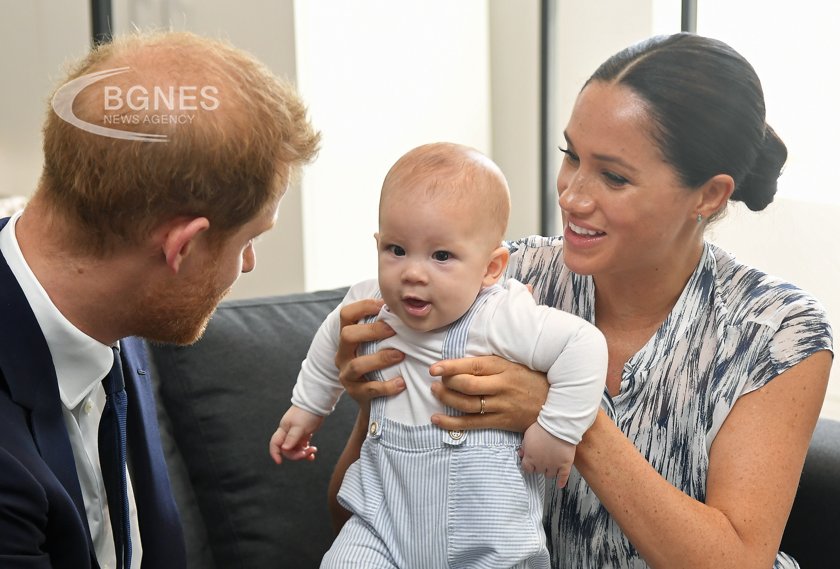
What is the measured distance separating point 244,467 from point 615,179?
35.6 inches

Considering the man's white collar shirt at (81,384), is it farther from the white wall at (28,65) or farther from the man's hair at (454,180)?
the white wall at (28,65)

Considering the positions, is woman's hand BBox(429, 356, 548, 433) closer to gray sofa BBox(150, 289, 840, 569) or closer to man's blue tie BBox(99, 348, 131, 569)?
man's blue tie BBox(99, 348, 131, 569)

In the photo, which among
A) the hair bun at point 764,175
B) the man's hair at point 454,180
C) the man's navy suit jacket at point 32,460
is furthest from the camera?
the hair bun at point 764,175

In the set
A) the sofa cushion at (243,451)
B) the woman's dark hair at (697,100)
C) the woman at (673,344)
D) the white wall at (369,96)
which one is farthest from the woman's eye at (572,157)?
the white wall at (369,96)

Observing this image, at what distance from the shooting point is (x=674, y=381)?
1600mm

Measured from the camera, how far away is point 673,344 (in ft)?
5.33

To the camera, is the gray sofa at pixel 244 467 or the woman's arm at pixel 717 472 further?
the gray sofa at pixel 244 467

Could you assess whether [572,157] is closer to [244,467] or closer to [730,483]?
[730,483]

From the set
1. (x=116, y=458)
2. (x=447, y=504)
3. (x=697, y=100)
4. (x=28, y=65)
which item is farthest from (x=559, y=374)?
(x=28, y=65)

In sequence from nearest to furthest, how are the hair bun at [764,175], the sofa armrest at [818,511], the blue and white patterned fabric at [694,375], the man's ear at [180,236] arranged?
the man's ear at [180,236] < the blue and white patterned fabric at [694,375] < the hair bun at [764,175] < the sofa armrest at [818,511]

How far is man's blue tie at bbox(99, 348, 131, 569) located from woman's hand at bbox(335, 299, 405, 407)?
33 cm

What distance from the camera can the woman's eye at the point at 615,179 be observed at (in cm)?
156

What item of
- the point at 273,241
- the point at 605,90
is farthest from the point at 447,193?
the point at 273,241

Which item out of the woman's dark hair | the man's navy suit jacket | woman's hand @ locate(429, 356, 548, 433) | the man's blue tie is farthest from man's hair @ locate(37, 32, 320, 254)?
the woman's dark hair
